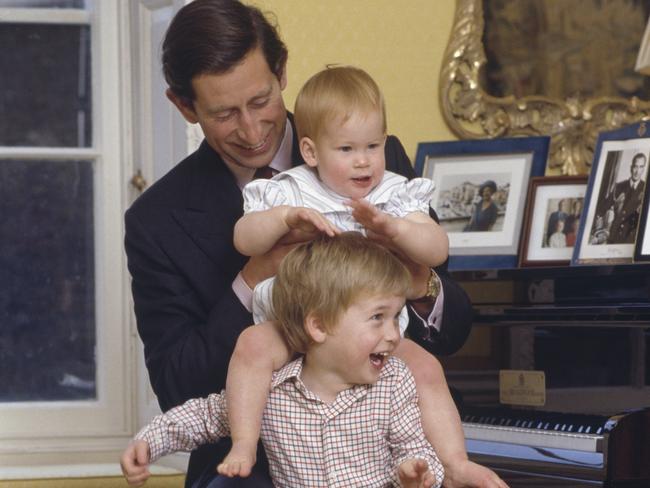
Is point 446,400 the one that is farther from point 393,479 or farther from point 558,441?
point 558,441

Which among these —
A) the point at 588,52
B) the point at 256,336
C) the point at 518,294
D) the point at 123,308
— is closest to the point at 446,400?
the point at 256,336

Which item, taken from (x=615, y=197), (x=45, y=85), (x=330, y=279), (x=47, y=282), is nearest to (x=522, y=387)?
(x=615, y=197)

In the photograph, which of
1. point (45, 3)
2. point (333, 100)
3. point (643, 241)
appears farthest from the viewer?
point (45, 3)

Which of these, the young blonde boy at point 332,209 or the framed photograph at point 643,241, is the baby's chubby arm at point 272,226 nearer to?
the young blonde boy at point 332,209

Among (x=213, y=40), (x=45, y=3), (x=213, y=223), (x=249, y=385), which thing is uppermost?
(x=45, y=3)

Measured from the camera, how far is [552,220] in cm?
347

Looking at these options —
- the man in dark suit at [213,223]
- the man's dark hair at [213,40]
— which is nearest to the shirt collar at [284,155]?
the man in dark suit at [213,223]

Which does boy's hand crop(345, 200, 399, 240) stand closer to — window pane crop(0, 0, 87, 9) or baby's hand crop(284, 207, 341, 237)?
baby's hand crop(284, 207, 341, 237)

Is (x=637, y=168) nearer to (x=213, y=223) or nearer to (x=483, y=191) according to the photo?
(x=483, y=191)

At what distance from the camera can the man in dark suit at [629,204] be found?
3.14m

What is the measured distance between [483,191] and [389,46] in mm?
662

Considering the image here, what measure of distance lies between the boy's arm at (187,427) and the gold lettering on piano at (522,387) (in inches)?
37.3

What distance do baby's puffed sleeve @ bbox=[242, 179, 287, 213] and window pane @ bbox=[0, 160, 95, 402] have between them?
2281 millimetres

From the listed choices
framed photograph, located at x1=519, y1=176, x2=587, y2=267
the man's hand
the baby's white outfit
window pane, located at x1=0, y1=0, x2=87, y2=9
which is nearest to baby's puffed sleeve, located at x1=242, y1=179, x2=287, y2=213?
the baby's white outfit
